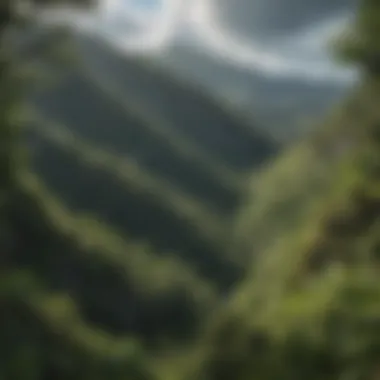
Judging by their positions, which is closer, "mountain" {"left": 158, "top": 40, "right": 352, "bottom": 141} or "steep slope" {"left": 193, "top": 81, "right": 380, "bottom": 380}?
"steep slope" {"left": 193, "top": 81, "right": 380, "bottom": 380}

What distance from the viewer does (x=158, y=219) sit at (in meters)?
0.88

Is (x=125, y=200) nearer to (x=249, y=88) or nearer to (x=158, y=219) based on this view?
(x=158, y=219)

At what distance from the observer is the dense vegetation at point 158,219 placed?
0.78m

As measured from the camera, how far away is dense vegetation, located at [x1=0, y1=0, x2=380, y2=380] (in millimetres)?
776

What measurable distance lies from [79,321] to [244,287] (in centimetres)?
20

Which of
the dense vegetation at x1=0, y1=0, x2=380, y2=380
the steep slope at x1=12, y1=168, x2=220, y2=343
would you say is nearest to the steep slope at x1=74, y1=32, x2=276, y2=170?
the dense vegetation at x1=0, y1=0, x2=380, y2=380

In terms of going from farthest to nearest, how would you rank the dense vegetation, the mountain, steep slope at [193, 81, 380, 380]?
1. the mountain
2. the dense vegetation
3. steep slope at [193, 81, 380, 380]

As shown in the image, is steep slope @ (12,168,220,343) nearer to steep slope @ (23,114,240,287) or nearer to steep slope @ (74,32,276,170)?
steep slope @ (23,114,240,287)

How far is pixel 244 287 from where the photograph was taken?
2.72 feet

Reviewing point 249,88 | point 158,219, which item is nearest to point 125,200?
point 158,219

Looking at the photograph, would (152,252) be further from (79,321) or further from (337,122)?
(337,122)

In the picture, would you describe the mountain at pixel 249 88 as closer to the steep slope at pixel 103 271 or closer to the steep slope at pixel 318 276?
the steep slope at pixel 318 276

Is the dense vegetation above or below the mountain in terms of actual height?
below

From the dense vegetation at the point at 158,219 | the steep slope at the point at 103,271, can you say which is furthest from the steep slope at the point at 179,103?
the steep slope at the point at 103,271
